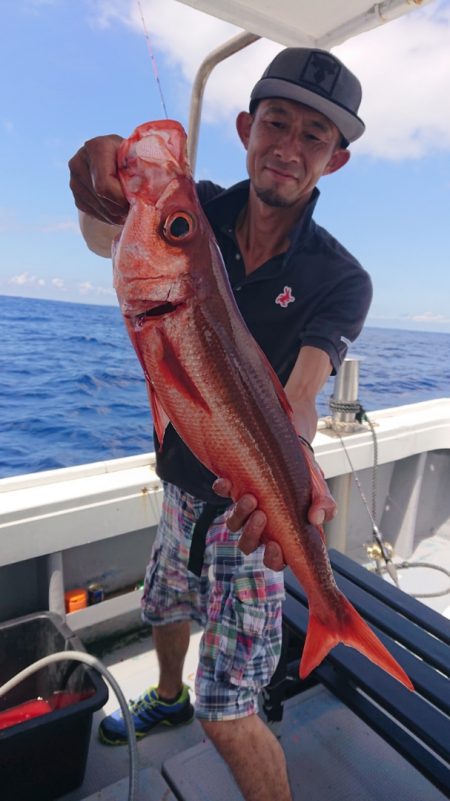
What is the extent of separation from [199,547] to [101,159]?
170cm

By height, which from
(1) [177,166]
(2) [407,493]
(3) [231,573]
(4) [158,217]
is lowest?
(2) [407,493]

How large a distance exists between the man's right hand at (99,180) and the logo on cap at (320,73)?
107cm

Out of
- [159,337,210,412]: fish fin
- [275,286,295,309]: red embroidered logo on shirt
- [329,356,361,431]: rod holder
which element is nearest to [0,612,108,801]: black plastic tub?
[159,337,210,412]: fish fin

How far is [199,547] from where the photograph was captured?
8.14 feet

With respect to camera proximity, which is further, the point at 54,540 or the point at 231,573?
the point at 54,540

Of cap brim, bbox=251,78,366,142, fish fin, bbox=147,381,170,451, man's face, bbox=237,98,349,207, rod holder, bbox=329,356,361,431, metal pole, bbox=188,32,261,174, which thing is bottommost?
rod holder, bbox=329,356,361,431

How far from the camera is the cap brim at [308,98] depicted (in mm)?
2193

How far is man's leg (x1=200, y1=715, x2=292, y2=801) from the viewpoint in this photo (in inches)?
86.0

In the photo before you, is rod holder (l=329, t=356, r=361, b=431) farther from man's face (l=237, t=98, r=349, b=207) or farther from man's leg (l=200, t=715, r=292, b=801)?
man's leg (l=200, t=715, r=292, b=801)

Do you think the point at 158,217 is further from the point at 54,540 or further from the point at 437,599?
the point at 437,599

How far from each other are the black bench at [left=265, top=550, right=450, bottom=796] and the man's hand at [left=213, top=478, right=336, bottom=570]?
113 centimetres

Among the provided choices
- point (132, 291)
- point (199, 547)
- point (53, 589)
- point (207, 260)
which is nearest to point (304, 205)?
point (207, 260)

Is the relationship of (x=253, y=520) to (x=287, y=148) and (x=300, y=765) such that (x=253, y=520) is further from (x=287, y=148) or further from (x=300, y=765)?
(x=300, y=765)

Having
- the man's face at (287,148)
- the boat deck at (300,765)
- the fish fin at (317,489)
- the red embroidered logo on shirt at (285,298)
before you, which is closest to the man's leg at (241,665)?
the boat deck at (300,765)
